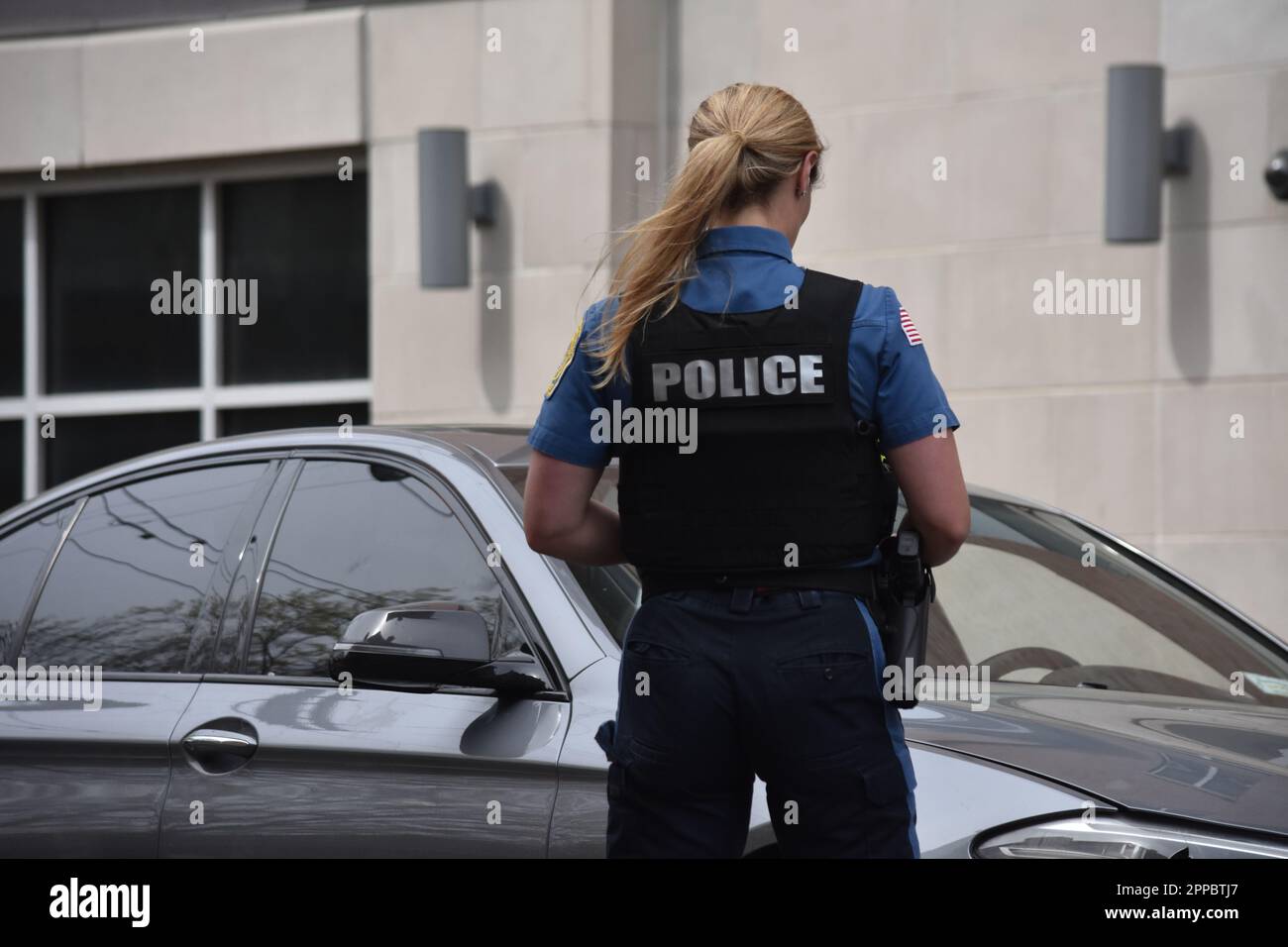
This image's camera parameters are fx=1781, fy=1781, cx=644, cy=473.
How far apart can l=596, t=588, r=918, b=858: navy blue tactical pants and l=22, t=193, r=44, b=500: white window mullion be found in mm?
9161

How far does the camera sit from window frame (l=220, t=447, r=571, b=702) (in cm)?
322

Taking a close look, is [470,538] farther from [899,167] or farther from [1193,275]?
[899,167]

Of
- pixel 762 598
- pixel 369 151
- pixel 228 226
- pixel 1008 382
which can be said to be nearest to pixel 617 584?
pixel 762 598

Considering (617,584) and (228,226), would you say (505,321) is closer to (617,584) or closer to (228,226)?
(228,226)

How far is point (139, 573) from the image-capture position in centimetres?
387

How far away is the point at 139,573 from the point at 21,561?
405 millimetres

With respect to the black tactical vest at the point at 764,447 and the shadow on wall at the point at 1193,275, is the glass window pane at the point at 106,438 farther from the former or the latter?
the black tactical vest at the point at 764,447

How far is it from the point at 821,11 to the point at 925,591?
6.84 m

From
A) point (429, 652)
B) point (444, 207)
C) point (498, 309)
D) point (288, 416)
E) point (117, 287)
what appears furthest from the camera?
point (117, 287)

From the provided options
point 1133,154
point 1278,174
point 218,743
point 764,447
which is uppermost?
point 1133,154

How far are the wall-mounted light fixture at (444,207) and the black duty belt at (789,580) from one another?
6.96m

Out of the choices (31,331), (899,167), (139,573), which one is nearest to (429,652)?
(139,573)

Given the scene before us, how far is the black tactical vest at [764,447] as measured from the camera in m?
2.60

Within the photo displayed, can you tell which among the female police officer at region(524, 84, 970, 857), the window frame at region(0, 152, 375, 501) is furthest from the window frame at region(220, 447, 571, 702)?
the window frame at region(0, 152, 375, 501)
